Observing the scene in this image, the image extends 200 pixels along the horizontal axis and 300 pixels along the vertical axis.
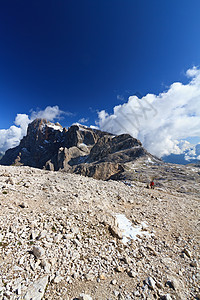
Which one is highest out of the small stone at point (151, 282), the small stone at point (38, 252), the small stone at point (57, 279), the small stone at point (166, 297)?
the small stone at point (38, 252)

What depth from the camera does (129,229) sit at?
29.2 feet

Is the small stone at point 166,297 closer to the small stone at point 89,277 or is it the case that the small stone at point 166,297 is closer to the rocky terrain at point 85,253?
the rocky terrain at point 85,253

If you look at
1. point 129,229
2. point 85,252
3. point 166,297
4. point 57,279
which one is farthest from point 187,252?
point 57,279

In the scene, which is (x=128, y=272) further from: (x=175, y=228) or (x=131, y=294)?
(x=175, y=228)

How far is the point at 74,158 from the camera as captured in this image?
174375mm

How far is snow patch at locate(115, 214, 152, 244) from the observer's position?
8.12 meters

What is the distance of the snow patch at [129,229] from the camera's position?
8.12 m

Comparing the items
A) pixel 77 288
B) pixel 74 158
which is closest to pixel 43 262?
pixel 77 288

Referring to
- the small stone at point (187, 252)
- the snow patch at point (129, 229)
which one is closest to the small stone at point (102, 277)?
the snow patch at point (129, 229)

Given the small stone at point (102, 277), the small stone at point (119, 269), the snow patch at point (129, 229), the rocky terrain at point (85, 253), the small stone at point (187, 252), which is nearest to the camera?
the rocky terrain at point (85, 253)

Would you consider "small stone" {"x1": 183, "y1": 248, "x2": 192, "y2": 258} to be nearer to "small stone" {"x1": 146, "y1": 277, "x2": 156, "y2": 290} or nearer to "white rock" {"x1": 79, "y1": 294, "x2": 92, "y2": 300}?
"small stone" {"x1": 146, "y1": 277, "x2": 156, "y2": 290}

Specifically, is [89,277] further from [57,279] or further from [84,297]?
[57,279]

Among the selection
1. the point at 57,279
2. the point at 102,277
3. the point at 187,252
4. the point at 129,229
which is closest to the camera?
the point at 57,279

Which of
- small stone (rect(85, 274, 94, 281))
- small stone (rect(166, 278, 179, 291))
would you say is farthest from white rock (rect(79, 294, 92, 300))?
small stone (rect(166, 278, 179, 291))
